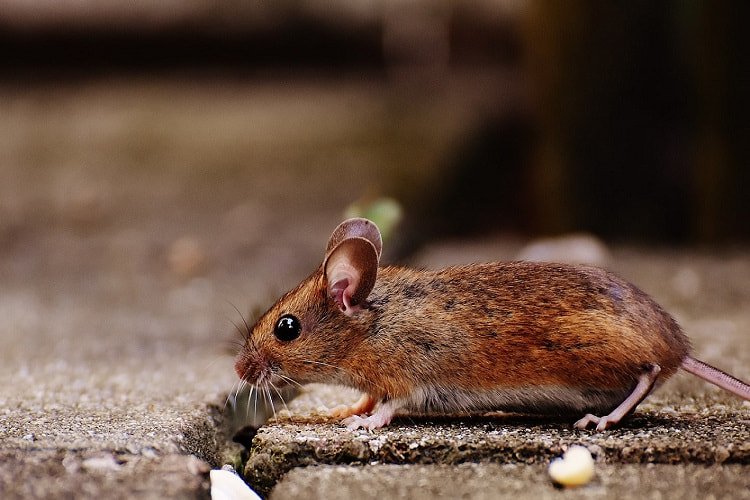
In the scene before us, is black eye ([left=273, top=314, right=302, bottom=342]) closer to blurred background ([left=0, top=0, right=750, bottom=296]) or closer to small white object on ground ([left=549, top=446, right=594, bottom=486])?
small white object on ground ([left=549, top=446, right=594, bottom=486])

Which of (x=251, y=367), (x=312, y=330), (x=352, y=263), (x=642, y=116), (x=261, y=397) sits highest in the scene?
(x=642, y=116)

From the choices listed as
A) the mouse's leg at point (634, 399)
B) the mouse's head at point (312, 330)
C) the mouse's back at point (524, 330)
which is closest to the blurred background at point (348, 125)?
the mouse's head at point (312, 330)

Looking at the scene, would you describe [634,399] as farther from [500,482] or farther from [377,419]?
[377,419]

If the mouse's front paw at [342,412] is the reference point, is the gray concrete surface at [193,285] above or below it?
above

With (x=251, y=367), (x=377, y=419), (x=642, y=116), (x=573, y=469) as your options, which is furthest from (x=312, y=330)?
(x=642, y=116)

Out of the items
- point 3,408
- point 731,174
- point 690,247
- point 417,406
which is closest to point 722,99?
point 731,174

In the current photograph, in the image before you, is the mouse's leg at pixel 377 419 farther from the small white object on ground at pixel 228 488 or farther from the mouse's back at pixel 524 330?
the small white object on ground at pixel 228 488

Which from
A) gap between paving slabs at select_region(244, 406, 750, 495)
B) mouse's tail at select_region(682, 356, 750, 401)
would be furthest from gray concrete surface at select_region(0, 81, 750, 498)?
mouse's tail at select_region(682, 356, 750, 401)
